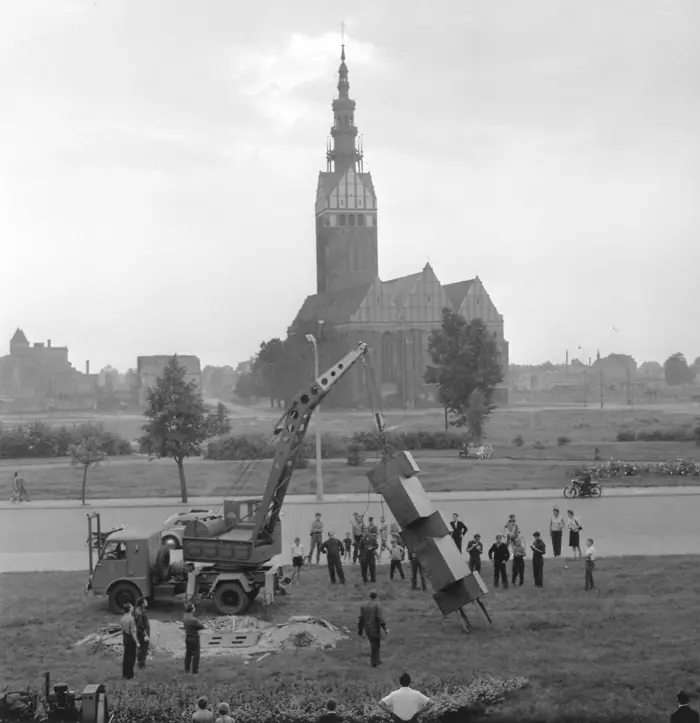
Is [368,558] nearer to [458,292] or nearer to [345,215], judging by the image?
[458,292]

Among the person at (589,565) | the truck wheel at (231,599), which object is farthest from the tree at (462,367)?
the truck wheel at (231,599)

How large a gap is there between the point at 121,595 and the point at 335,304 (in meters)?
69.0

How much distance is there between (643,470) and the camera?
3847 centimetres

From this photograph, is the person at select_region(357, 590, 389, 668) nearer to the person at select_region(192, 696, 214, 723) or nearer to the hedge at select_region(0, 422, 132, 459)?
the person at select_region(192, 696, 214, 723)

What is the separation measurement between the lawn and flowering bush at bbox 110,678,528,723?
0.61 feet

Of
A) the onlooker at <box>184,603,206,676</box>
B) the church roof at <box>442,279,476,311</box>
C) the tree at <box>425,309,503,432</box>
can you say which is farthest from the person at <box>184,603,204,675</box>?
the church roof at <box>442,279,476,311</box>

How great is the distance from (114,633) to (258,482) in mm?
24485

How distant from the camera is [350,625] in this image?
16281 millimetres

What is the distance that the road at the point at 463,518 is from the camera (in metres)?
23.8

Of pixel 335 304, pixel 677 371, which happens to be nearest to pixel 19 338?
pixel 677 371

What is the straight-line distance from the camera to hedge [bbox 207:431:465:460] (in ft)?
140

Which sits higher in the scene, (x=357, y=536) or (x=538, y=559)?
(x=357, y=536)

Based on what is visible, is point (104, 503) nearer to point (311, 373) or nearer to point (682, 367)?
point (311, 373)

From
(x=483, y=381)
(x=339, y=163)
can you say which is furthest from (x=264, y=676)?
(x=339, y=163)
